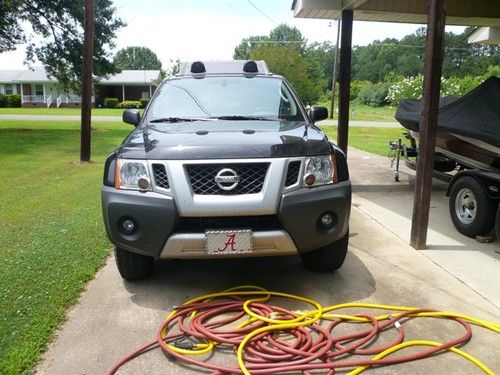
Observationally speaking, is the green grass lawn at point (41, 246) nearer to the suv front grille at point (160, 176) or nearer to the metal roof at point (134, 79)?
the suv front grille at point (160, 176)

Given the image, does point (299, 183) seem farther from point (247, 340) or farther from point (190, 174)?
point (247, 340)

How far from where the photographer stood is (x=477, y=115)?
258 inches

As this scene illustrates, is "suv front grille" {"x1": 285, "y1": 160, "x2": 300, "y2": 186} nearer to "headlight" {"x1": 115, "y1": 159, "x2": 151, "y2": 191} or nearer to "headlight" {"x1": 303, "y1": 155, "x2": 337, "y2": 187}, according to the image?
"headlight" {"x1": 303, "y1": 155, "x2": 337, "y2": 187}

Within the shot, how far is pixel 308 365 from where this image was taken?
3.04 metres

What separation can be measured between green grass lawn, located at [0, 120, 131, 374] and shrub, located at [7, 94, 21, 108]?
41.3 m

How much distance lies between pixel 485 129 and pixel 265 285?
3599mm

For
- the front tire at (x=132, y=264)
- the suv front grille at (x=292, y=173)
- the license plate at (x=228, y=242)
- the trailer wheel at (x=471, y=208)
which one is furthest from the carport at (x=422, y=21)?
the front tire at (x=132, y=264)

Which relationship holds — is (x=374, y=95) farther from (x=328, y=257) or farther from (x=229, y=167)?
(x=229, y=167)

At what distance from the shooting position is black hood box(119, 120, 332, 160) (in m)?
3.78

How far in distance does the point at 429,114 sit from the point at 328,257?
6.63ft

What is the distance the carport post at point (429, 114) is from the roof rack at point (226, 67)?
1.88 meters

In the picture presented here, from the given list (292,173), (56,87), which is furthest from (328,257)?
(56,87)

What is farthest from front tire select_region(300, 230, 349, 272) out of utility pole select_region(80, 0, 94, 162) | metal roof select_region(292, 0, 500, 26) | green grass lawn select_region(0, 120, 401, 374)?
utility pole select_region(80, 0, 94, 162)

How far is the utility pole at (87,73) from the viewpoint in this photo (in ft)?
37.6
